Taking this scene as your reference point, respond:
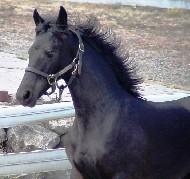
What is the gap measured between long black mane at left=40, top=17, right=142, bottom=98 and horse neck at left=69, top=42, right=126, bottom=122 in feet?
0.29

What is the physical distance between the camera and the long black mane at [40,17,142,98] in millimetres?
5301

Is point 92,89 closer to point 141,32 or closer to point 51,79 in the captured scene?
point 51,79

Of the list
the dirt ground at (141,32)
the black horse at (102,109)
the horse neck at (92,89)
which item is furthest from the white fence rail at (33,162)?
the dirt ground at (141,32)

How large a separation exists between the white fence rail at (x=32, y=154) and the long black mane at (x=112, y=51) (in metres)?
1.20

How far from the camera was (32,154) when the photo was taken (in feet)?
20.8

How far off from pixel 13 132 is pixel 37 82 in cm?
202

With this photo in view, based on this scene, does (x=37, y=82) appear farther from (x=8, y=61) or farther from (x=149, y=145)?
(x=8, y=61)

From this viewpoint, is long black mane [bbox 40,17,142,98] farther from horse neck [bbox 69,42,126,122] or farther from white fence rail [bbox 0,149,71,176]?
white fence rail [bbox 0,149,71,176]

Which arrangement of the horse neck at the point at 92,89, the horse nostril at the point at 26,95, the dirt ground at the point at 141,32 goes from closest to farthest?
the horse nostril at the point at 26,95 → the horse neck at the point at 92,89 → the dirt ground at the point at 141,32

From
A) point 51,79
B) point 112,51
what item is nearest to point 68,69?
point 51,79

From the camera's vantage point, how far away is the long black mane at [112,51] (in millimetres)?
5301

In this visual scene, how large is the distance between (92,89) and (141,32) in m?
14.9

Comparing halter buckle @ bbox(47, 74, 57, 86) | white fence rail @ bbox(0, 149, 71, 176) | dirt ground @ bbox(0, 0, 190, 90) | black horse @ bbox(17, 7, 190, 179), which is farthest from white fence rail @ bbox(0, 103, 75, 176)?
dirt ground @ bbox(0, 0, 190, 90)

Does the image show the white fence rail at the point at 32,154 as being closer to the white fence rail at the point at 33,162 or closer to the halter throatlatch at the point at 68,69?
the white fence rail at the point at 33,162
